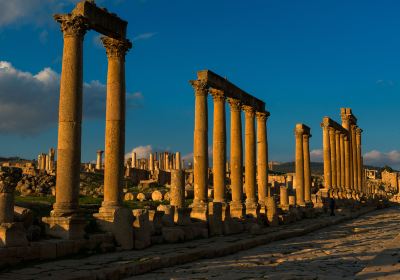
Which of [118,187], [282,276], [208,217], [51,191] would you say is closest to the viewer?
[282,276]

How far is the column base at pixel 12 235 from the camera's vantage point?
1131 cm

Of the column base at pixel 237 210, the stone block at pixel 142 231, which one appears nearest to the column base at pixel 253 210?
the column base at pixel 237 210

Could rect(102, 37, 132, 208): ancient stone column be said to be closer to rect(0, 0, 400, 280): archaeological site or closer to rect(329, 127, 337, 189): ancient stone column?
rect(0, 0, 400, 280): archaeological site

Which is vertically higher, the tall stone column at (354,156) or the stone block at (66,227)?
the tall stone column at (354,156)

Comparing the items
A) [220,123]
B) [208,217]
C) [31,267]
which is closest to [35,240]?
[31,267]

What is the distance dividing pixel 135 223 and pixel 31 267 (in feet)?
14.1

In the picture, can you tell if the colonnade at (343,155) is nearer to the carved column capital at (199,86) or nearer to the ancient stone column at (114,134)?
the carved column capital at (199,86)

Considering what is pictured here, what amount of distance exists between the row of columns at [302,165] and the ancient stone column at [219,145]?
1245 centimetres

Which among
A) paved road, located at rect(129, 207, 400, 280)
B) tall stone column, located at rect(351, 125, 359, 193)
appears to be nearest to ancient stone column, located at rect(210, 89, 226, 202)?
paved road, located at rect(129, 207, 400, 280)

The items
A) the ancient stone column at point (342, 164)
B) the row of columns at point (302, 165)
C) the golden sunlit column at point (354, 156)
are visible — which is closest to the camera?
the row of columns at point (302, 165)

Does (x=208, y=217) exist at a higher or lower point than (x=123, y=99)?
lower

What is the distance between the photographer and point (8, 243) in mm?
11305

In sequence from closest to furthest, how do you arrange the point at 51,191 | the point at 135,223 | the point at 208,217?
the point at 135,223, the point at 208,217, the point at 51,191

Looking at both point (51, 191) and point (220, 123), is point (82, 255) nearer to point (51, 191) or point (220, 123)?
point (220, 123)
